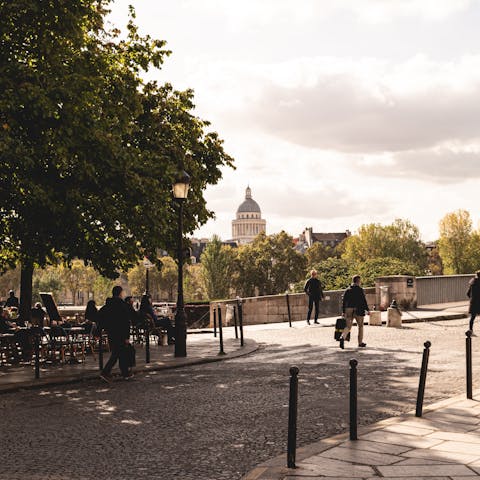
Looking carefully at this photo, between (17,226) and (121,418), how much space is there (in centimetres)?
739

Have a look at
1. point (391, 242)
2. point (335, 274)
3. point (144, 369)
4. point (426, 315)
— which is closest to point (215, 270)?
point (391, 242)

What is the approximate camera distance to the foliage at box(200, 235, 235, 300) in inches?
3600

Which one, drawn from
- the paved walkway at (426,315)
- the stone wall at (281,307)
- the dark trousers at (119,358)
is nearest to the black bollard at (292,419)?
the dark trousers at (119,358)

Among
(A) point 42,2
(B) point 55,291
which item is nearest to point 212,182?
(A) point 42,2

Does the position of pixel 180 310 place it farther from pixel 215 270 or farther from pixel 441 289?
pixel 215 270

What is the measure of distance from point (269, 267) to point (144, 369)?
79.4 metres

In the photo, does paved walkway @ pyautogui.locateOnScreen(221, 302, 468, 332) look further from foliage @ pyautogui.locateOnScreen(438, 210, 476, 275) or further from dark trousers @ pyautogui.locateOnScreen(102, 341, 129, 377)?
foliage @ pyautogui.locateOnScreen(438, 210, 476, 275)

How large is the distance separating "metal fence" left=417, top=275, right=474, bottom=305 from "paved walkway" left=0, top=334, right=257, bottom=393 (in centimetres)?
1242

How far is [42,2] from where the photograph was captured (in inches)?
543

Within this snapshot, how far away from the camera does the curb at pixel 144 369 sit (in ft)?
39.5

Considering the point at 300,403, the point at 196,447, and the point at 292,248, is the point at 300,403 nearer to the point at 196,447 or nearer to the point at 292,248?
the point at 196,447

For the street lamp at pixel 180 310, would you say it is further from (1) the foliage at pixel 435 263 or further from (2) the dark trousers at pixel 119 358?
(1) the foliage at pixel 435 263

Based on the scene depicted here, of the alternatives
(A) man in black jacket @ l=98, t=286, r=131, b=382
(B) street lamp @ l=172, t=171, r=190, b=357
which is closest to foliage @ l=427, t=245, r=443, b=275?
(B) street lamp @ l=172, t=171, r=190, b=357

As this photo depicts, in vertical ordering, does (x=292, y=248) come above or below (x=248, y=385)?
above
